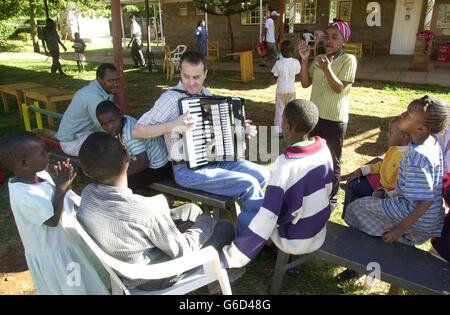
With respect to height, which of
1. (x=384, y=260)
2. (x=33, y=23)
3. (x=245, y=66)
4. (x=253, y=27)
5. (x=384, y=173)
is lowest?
(x=384, y=260)

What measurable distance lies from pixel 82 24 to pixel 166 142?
117 ft

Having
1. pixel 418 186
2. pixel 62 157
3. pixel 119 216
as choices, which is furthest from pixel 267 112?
pixel 119 216

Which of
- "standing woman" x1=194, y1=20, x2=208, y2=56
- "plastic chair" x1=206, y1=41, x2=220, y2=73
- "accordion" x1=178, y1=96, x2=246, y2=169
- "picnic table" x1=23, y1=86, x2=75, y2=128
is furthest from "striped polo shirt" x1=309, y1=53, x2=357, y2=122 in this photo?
"standing woman" x1=194, y1=20, x2=208, y2=56

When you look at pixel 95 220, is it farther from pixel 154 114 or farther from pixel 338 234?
pixel 338 234

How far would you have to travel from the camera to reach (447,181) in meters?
2.36

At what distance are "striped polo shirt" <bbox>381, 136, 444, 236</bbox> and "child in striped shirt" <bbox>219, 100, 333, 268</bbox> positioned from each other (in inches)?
18.7

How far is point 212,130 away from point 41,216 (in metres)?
1.48

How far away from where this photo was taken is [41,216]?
1.95m

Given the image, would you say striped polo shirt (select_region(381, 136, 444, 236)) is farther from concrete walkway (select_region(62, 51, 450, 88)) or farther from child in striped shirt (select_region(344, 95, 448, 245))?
concrete walkway (select_region(62, 51, 450, 88))

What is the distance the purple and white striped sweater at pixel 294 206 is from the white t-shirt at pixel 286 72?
3658 mm

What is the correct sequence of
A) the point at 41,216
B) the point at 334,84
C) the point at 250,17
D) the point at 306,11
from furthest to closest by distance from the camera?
the point at 250,17, the point at 306,11, the point at 334,84, the point at 41,216

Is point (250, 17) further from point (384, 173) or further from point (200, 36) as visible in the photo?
point (384, 173)

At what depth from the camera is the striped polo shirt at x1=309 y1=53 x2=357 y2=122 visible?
3.43m
